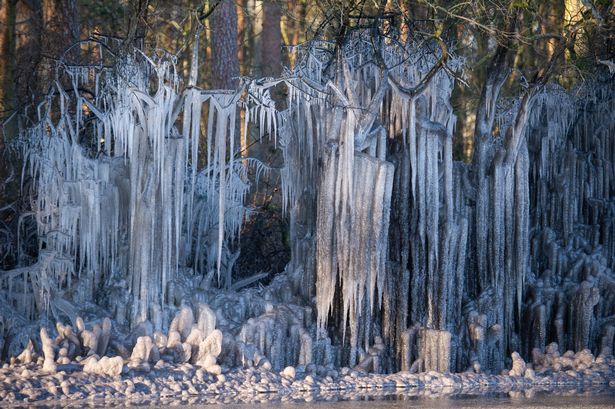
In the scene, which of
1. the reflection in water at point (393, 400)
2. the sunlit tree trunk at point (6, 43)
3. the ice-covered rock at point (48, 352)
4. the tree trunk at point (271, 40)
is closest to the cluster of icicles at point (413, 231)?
the reflection in water at point (393, 400)

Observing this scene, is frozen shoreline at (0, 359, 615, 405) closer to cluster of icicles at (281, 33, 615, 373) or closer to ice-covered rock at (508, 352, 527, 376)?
ice-covered rock at (508, 352, 527, 376)

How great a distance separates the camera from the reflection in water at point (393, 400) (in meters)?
13.3

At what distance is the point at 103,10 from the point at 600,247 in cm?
1198

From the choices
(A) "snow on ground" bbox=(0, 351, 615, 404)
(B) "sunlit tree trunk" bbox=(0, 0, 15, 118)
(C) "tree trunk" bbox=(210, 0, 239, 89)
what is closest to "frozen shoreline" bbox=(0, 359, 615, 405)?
(A) "snow on ground" bbox=(0, 351, 615, 404)

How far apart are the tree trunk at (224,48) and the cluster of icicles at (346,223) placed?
446 centimetres

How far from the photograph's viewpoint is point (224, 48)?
22.3 meters

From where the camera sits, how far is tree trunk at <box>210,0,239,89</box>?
2212cm

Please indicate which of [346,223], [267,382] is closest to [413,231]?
[346,223]

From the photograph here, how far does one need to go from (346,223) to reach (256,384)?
258 centimetres

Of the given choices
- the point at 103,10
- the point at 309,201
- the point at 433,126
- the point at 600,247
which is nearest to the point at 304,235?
the point at 309,201

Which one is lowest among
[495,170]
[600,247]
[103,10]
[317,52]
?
[600,247]

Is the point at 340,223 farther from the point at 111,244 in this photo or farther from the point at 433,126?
the point at 111,244

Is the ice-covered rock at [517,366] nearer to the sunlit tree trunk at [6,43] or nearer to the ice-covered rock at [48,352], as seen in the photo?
the ice-covered rock at [48,352]

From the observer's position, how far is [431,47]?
56.6ft
